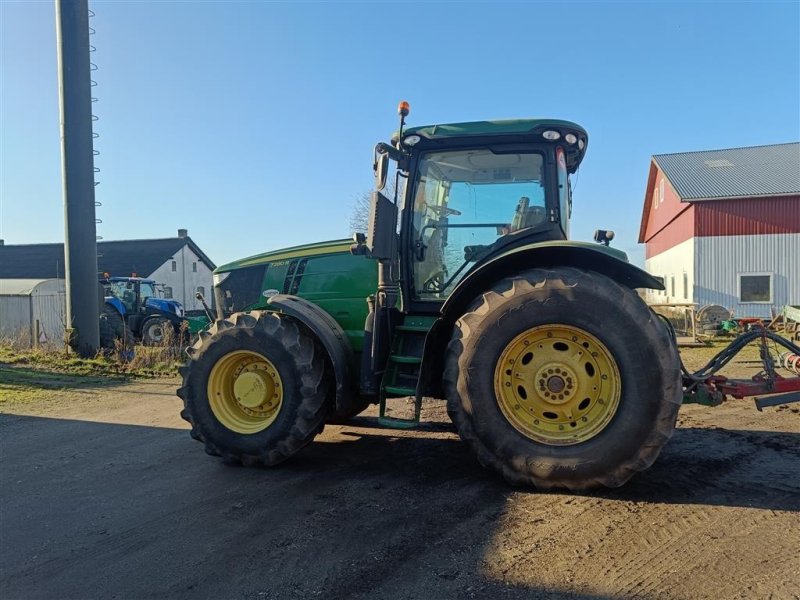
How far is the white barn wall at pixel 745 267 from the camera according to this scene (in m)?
18.8

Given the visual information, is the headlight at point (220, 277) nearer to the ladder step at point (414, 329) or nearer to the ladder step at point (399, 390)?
the ladder step at point (414, 329)

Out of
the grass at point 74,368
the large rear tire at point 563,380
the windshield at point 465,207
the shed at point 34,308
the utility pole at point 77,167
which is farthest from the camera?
the shed at point 34,308

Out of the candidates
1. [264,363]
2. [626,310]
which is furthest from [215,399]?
[626,310]

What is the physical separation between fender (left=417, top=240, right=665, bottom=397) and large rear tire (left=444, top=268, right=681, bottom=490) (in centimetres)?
17

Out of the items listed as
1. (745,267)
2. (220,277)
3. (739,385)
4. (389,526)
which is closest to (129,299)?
(220,277)

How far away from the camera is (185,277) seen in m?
39.3

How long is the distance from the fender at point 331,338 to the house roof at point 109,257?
31.6m

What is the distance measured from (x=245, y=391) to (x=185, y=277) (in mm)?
37458

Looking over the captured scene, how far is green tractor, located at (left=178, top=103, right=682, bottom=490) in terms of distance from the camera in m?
3.60

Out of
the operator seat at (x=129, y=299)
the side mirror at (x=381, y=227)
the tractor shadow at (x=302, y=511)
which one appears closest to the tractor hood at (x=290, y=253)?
the side mirror at (x=381, y=227)

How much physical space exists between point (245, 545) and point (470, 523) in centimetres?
134

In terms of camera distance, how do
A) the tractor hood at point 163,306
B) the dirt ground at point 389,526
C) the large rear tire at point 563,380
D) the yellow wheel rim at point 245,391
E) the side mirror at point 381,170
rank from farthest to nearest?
the tractor hood at point 163,306
the yellow wheel rim at point 245,391
the side mirror at point 381,170
the large rear tire at point 563,380
the dirt ground at point 389,526

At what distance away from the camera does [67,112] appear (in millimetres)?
11648

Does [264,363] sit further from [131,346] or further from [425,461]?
[131,346]
